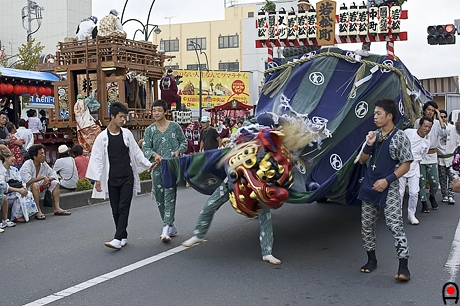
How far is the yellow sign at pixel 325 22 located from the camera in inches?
354

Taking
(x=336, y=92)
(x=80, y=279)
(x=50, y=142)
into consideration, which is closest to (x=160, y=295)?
(x=80, y=279)

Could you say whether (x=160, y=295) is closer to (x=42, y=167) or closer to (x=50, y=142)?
(x=42, y=167)

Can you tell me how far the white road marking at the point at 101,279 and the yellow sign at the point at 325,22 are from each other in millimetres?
4289

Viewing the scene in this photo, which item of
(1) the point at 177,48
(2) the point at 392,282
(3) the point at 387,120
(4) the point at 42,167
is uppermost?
(1) the point at 177,48

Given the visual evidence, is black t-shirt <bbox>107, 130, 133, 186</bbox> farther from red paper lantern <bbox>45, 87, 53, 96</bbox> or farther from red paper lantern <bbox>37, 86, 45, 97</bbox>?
red paper lantern <bbox>45, 87, 53, 96</bbox>

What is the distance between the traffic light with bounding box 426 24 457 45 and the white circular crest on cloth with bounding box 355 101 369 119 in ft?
Result: 35.6

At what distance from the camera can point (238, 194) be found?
569 cm

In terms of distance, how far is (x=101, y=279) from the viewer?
18.5 ft

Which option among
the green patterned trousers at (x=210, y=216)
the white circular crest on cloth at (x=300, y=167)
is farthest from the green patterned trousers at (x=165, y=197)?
the white circular crest on cloth at (x=300, y=167)

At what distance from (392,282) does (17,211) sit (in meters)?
6.20

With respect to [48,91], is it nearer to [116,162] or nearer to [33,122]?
[33,122]

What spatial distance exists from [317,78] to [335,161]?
4.03 ft

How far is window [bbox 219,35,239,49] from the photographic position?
59000 mm

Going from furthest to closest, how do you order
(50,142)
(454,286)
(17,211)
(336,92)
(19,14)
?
(19,14) < (50,142) < (17,211) < (336,92) < (454,286)
